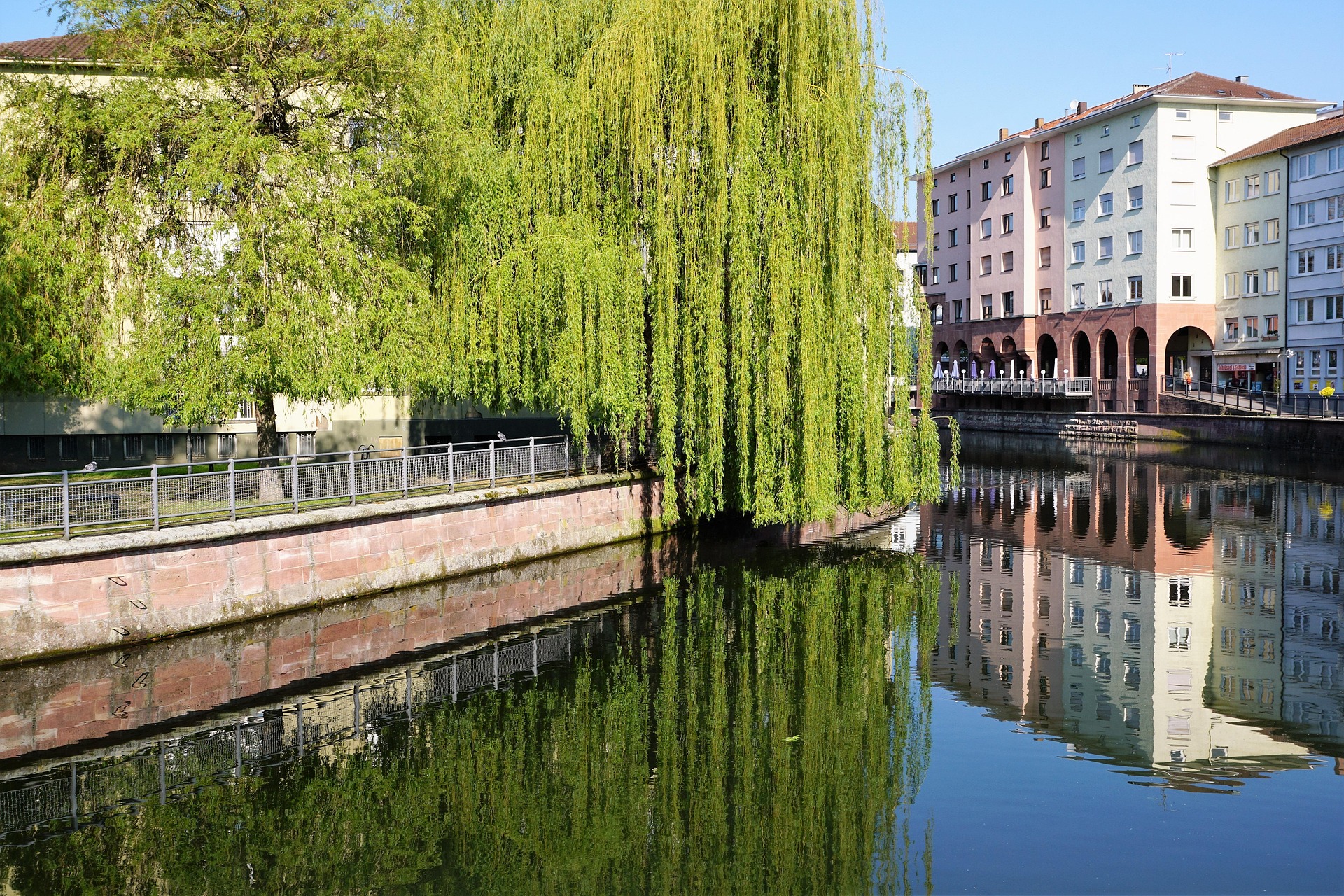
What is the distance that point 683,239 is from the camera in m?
24.8

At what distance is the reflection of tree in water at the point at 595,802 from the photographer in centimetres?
1021

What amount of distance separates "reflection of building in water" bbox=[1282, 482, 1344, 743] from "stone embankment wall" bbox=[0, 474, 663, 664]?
49.4 feet

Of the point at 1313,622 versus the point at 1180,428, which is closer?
the point at 1313,622

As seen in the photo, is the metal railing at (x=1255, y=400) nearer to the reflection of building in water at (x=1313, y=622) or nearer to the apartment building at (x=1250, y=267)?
the apartment building at (x=1250, y=267)

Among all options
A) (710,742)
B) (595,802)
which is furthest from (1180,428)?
(595,802)

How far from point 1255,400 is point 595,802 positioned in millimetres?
53575

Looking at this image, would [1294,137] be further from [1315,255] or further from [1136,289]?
[1136,289]

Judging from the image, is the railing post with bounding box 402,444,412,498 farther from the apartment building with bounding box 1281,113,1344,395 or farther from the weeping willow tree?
the apartment building with bounding box 1281,113,1344,395

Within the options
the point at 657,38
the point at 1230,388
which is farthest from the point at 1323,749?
the point at 1230,388

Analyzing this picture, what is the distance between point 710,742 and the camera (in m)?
13.6

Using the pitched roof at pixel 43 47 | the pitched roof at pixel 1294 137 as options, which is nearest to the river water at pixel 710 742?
the pitched roof at pixel 43 47

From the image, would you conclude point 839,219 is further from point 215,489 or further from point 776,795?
point 776,795

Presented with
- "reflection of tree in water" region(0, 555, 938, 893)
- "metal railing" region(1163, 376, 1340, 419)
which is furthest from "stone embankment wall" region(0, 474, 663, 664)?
"metal railing" region(1163, 376, 1340, 419)

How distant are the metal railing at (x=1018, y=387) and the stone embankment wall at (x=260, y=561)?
45.0 metres
